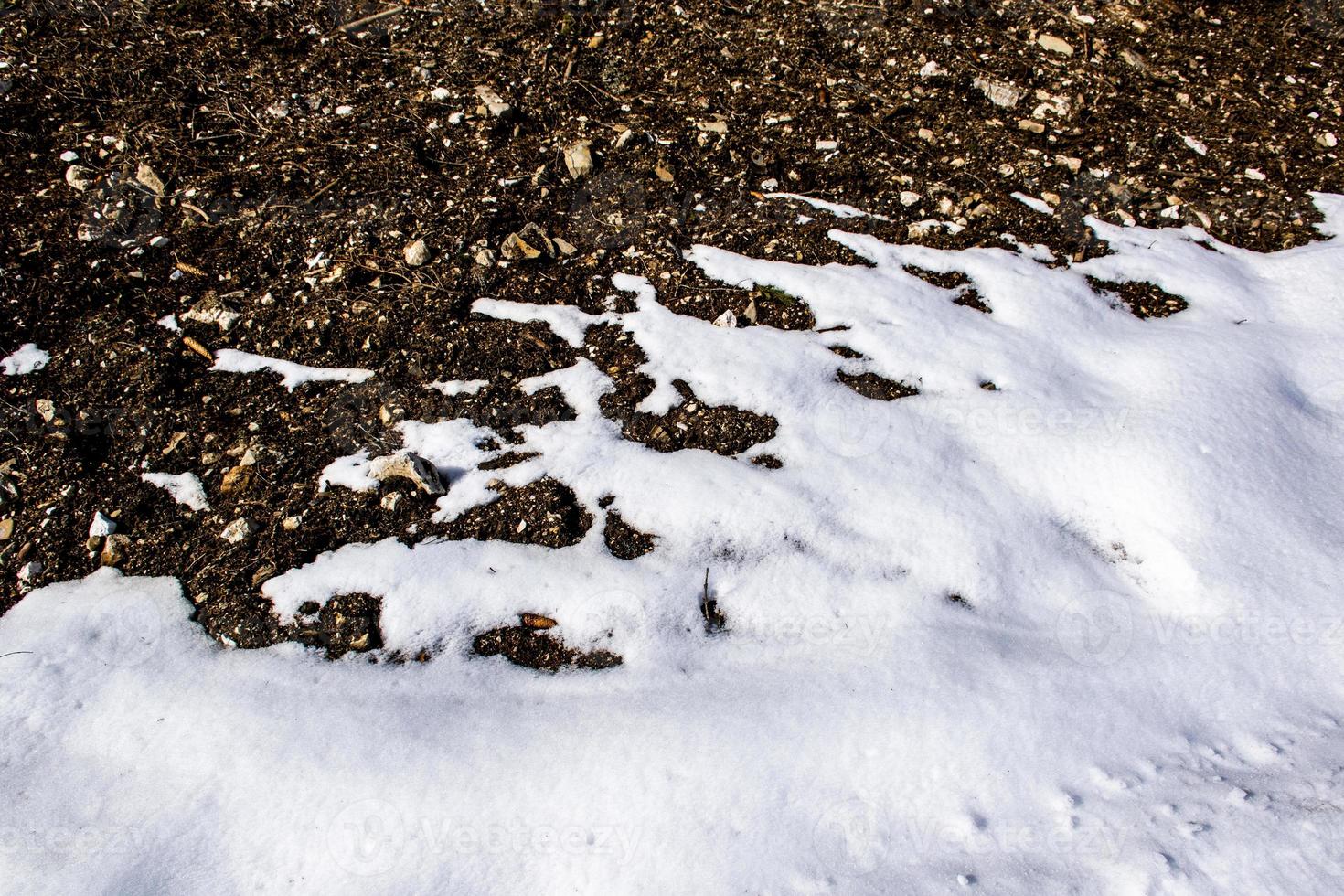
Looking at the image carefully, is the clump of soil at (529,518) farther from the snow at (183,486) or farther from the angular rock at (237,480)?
the snow at (183,486)

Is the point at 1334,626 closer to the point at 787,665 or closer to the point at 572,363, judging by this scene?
the point at 787,665

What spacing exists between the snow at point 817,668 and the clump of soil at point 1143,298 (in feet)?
0.44

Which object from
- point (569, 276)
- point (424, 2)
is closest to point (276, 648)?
point (569, 276)

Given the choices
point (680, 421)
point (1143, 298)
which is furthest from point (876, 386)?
point (1143, 298)

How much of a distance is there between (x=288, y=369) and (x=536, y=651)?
5.45ft

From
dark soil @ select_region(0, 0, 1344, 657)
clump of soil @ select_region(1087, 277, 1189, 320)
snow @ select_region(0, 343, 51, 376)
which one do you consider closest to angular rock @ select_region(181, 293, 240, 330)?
dark soil @ select_region(0, 0, 1344, 657)

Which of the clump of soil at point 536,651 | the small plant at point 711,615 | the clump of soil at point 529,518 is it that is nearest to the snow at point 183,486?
the clump of soil at point 529,518

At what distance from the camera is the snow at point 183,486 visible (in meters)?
2.81

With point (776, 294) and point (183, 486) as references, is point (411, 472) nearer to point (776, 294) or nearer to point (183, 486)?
point (183, 486)

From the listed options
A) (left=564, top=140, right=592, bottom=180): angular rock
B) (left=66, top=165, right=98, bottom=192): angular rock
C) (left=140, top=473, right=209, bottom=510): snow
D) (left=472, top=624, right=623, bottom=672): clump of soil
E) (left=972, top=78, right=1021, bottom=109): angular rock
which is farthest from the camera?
(left=972, top=78, right=1021, bottom=109): angular rock

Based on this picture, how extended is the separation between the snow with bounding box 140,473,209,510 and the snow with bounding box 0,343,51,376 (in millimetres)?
779

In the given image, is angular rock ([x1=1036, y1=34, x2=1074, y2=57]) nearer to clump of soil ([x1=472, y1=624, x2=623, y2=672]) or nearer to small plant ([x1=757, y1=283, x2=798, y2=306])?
small plant ([x1=757, y1=283, x2=798, y2=306])

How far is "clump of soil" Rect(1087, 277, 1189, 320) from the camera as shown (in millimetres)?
3482

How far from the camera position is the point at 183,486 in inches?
112
